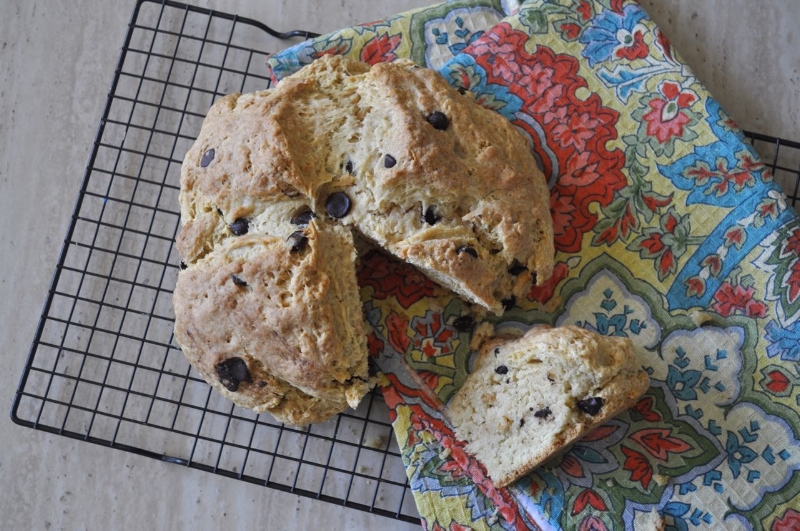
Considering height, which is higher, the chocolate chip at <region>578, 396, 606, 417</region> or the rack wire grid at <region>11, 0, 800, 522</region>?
the chocolate chip at <region>578, 396, 606, 417</region>

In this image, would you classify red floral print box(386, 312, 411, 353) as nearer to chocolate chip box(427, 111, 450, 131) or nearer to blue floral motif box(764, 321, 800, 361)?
chocolate chip box(427, 111, 450, 131)

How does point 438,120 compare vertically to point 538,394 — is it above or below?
above

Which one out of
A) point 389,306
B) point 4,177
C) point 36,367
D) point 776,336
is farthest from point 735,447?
point 4,177

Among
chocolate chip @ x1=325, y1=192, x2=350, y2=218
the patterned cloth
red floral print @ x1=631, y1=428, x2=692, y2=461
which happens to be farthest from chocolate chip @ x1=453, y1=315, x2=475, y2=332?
red floral print @ x1=631, y1=428, x2=692, y2=461

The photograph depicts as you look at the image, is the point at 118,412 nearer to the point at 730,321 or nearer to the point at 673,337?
the point at 673,337

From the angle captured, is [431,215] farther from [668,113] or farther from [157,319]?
[157,319]

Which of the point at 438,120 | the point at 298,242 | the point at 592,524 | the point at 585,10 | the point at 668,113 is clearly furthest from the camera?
the point at 585,10

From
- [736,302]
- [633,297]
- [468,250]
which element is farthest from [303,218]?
[736,302]
